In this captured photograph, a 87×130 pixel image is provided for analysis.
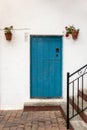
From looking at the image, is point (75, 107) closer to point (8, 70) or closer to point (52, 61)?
point (52, 61)

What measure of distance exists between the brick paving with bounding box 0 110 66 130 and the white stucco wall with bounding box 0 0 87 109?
0.62 meters

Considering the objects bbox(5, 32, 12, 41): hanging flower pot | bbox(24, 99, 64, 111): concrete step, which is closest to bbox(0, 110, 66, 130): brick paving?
bbox(24, 99, 64, 111): concrete step

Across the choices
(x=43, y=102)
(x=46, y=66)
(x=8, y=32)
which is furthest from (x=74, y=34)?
(x=43, y=102)

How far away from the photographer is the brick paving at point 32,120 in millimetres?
4888

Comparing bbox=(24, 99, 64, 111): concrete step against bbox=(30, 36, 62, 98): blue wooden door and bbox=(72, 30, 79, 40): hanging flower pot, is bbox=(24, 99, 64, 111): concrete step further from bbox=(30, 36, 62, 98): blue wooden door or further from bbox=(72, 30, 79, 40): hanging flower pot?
bbox=(72, 30, 79, 40): hanging flower pot

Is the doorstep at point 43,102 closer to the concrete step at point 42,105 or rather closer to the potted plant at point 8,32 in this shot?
the concrete step at point 42,105

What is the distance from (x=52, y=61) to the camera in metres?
6.65

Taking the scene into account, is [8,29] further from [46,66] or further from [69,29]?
[69,29]

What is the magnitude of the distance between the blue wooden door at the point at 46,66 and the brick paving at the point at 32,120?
68 cm

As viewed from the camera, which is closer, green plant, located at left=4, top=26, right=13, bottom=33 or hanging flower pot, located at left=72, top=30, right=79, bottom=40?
green plant, located at left=4, top=26, right=13, bottom=33

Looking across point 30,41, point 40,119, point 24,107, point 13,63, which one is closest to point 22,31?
point 30,41

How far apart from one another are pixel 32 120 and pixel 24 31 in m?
2.43

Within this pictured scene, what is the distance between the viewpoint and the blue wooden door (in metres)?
6.62

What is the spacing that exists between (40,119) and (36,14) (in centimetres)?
280
